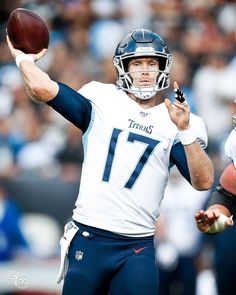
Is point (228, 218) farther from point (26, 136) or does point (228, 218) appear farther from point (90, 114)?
point (26, 136)

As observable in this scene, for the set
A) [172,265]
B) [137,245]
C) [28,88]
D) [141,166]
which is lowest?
[172,265]

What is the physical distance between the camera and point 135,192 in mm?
4637

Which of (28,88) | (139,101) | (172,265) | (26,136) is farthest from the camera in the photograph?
(26,136)

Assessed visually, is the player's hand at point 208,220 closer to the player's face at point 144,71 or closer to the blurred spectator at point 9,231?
the player's face at point 144,71

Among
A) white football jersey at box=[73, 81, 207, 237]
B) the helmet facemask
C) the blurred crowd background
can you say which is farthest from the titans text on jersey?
the blurred crowd background

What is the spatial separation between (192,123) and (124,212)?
0.58 metres

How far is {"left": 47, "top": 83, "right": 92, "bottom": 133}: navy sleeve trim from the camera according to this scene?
4551mm

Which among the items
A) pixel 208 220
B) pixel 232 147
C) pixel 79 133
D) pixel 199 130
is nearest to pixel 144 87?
pixel 199 130

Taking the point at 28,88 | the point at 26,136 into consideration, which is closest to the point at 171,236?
the point at 26,136

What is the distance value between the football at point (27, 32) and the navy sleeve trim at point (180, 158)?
2.89 ft

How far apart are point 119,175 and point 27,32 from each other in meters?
0.89

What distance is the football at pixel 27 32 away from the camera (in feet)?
15.4

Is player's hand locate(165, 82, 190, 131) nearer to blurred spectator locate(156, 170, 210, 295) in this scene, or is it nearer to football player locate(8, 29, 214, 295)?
football player locate(8, 29, 214, 295)

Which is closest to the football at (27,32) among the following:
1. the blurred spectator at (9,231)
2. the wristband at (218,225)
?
the wristband at (218,225)
